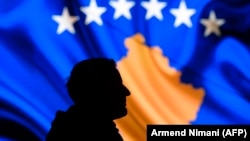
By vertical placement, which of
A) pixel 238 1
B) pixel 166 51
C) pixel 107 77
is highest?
pixel 238 1

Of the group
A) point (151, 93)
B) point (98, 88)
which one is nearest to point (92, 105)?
point (98, 88)

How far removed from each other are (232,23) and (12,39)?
0.69m

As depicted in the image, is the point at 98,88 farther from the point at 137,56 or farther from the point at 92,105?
the point at 137,56

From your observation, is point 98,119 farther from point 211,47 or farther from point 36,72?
point 211,47

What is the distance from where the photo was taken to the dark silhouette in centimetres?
154

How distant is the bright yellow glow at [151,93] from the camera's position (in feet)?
5.29

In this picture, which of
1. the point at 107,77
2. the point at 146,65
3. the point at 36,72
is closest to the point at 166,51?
the point at 146,65

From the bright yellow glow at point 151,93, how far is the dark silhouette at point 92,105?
3cm

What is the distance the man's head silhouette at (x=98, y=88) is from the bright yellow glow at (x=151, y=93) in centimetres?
3

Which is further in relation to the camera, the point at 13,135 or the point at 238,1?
the point at 238,1

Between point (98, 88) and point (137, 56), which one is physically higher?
point (137, 56)

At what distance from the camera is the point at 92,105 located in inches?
61.8

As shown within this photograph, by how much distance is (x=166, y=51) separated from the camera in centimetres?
165

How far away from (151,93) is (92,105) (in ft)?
0.63
